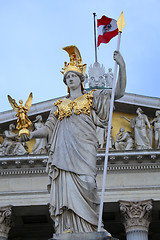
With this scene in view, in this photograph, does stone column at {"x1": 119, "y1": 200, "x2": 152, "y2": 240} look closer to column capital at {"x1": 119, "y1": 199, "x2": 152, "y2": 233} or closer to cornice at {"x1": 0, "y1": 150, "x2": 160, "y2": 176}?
column capital at {"x1": 119, "y1": 199, "x2": 152, "y2": 233}

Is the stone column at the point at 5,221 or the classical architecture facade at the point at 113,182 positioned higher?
the classical architecture facade at the point at 113,182

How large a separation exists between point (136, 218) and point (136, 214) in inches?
8.9

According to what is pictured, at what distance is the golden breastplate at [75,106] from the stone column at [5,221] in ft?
56.8

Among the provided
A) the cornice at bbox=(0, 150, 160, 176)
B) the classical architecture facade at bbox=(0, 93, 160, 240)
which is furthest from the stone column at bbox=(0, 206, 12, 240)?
the cornice at bbox=(0, 150, 160, 176)

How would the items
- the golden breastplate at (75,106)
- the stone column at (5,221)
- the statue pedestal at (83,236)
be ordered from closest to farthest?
the statue pedestal at (83,236) → the golden breastplate at (75,106) → the stone column at (5,221)

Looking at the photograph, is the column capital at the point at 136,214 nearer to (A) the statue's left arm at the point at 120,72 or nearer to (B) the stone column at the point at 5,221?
(B) the stone column at the point at 5,221

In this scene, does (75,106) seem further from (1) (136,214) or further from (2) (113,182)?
(2) (113,182)

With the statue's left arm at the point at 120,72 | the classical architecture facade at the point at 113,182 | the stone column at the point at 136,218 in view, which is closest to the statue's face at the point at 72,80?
the statue's left arm at the point at 120,72

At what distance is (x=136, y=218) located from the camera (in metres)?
25.0

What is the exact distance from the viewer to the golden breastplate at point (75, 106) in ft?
27.8

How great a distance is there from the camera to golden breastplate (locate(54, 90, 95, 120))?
8484 mm

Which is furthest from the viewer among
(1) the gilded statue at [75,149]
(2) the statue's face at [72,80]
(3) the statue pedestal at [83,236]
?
(2) the statue's face at [72,80]

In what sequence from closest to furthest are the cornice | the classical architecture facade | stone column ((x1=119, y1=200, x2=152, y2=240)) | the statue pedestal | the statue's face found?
the statue pedestal < the statue's face < stone column ((x1=119, y1=200, x2=152, y2=240)) < the classical architecture facade < the cornice

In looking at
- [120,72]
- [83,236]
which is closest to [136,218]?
[120,72]
